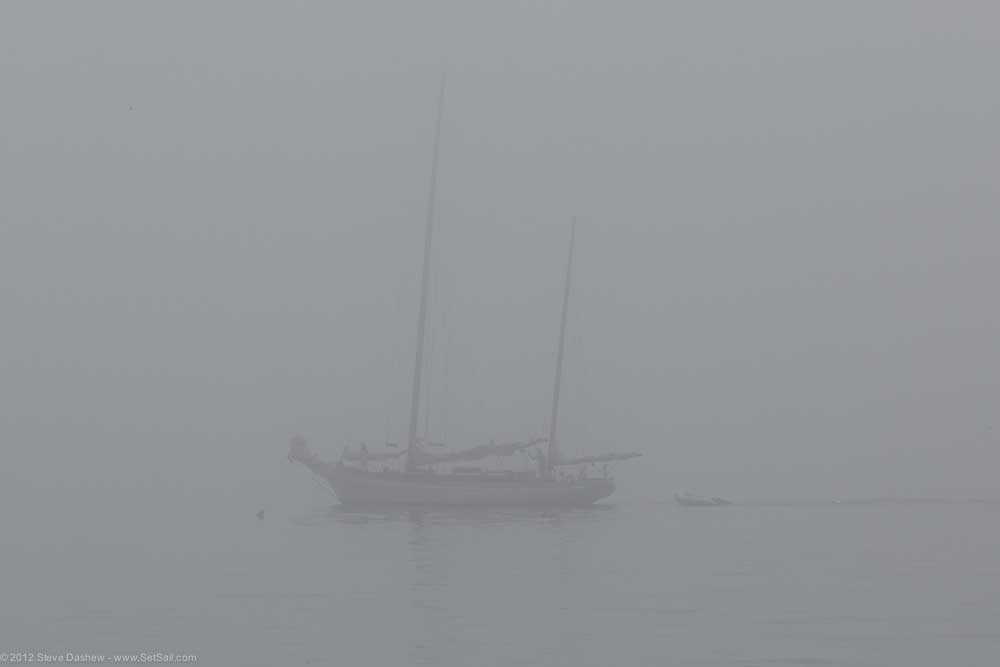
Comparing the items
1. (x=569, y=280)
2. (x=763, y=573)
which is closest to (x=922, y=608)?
(x=763, y=573)

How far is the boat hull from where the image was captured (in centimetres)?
10319

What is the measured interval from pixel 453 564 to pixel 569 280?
7452 centimetres

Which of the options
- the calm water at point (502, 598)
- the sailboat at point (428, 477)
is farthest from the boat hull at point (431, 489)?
the calm water at point (502, 598)

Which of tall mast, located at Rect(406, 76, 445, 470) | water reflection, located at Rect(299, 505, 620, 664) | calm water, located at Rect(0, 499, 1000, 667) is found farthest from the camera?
tall mast, located at Rect(406, 76, 445, 470)

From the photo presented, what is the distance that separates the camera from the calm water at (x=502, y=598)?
30.9 meters

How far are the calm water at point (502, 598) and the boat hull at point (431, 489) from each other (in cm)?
2462

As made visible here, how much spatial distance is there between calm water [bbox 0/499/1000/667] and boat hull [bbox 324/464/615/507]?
969 inches

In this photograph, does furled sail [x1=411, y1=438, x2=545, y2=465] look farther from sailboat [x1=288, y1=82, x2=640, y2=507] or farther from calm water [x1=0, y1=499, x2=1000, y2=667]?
calm water [x1=0, y1=499, x2=1000, y2=667]

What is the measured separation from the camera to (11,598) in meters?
41.1

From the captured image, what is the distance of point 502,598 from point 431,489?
2447 inches

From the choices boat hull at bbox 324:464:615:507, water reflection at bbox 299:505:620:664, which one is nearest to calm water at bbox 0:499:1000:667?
water reflection at bbox 299:505:620:664

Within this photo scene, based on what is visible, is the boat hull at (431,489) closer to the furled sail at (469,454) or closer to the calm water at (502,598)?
the furled sail at (469,454)

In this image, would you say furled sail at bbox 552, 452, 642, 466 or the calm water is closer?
the calm water

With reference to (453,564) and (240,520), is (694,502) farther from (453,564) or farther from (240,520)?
(453,564)
